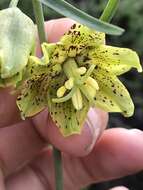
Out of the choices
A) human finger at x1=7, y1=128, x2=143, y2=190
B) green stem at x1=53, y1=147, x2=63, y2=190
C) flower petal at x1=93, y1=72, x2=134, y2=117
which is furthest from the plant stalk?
human finger at x1=7, y1=128, x2=143, y2=190

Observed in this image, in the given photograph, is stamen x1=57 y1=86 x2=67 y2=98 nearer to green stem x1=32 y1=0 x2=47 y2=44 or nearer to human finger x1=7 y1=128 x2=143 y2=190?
green stem x1=32 y1=0 x2=47 y2=44

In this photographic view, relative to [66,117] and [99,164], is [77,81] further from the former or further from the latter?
[99,164]

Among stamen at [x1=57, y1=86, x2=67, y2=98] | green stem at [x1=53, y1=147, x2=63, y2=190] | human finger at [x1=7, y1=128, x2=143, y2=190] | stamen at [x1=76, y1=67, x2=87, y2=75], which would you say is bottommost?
human finger at [x1=7, y1=128, x2=143, y2=190]

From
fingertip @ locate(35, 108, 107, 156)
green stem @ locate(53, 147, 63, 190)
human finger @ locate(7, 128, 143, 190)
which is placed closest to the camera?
green stem @ locate(53, 147, 63, 190)

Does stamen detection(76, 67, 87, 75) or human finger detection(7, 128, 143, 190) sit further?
human finger detection(7, 128, 143, 190)

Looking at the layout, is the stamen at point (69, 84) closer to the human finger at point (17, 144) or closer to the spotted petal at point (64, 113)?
the spotted petal at point (64, 113)

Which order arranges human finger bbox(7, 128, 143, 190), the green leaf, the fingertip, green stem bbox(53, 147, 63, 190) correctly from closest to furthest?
the green leaf < green stem bbox(53, 147, 63, 190) < the fingertip < human finger bbox(7, 128, 143, 190)

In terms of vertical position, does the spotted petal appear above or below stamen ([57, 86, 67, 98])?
below

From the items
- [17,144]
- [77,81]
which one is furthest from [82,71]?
[17,144]
